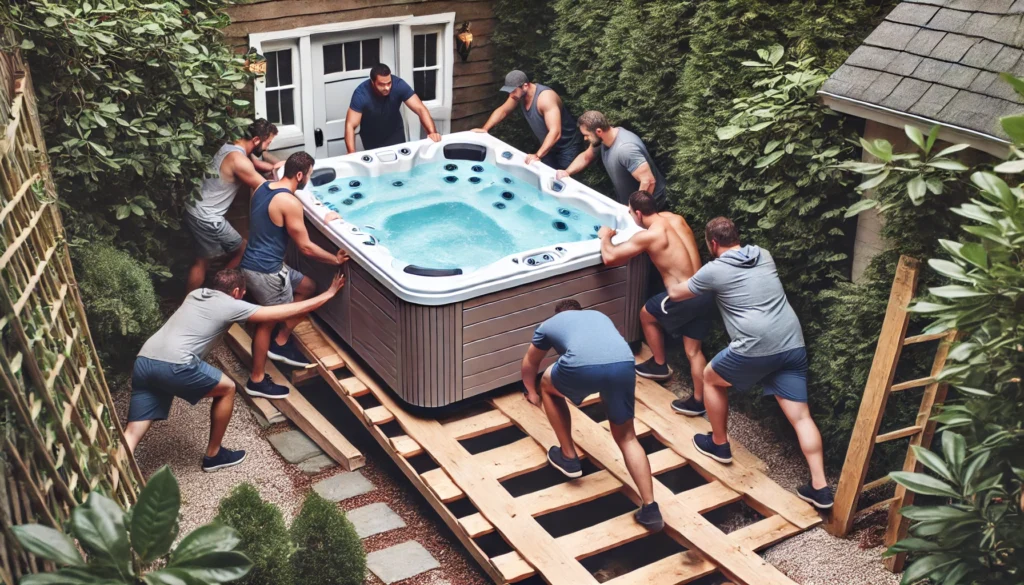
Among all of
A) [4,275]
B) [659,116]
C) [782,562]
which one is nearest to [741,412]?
[782,562]

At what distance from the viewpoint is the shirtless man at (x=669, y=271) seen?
22.9 feet

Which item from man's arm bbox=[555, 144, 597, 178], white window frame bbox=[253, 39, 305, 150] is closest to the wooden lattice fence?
white window frame bbox=[253, 39, 305, 150]

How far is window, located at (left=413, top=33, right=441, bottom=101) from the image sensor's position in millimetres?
9844

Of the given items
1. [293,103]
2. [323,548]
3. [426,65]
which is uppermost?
[426,65]

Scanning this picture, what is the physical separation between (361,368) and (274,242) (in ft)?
3.66

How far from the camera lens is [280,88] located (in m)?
9.25

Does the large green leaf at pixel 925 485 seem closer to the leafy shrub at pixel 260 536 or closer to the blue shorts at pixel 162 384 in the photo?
the leafy shrub at pixel 260 536

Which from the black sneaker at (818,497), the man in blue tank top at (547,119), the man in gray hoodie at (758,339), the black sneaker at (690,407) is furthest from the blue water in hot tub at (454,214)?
the black sneaker at (818,497)

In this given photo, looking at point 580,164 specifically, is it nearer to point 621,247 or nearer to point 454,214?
point 454,214

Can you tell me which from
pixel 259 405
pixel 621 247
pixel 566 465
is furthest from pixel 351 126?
pixel 566 465

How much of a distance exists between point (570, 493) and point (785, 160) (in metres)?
2.48

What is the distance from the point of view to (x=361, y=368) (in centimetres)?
757

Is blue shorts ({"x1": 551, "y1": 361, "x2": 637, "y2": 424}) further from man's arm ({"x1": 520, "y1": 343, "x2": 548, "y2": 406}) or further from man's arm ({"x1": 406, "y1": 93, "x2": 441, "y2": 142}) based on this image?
man's arm ({"x1": 406, "y1": 93, "x2": 441, "y2": 142})

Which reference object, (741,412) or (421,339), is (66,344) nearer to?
(421,339)
